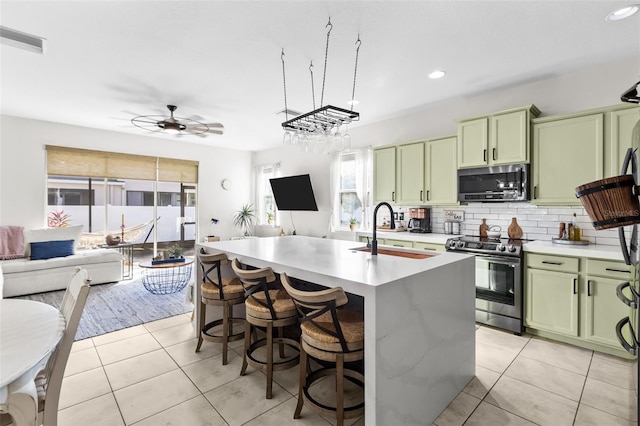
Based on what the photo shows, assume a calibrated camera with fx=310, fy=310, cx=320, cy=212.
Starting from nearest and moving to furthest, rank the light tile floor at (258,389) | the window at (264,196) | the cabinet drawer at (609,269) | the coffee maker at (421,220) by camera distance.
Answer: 1. the light tile floor at (258,389)
2. the cabinet drawer at (609,269)
3. the coffee maker at (421,220)
4. the window at (264,196)

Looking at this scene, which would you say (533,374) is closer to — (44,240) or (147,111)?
(147,111)

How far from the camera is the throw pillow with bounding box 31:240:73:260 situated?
477 cm

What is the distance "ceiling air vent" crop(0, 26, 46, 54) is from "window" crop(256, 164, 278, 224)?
16.1 feet

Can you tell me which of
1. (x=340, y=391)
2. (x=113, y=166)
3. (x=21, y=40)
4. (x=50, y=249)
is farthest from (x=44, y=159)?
(x=340, y=391)

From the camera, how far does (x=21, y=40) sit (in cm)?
263

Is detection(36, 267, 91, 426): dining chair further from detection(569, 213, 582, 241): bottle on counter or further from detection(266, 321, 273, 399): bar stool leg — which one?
detection(569, 213, 582, 241): bottle on counter

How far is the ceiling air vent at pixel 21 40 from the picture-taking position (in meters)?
2.54

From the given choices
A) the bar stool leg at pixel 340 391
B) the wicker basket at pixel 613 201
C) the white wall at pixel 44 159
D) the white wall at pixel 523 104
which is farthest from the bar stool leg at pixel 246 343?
→ the white wall at pixel 44 159

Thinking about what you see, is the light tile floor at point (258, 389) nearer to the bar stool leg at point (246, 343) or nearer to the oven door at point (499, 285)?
the bar stool leg at point (246, 343)

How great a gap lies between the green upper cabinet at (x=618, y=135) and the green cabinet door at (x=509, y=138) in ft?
2.06

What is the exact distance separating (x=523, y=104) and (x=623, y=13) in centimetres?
134

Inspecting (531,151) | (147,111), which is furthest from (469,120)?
(147,111)

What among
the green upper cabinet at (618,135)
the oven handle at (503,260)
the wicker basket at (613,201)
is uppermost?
the green upper cabinet at (618,135)

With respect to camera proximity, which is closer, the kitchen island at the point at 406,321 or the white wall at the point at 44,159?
the kitchen island at the point at 406,321
